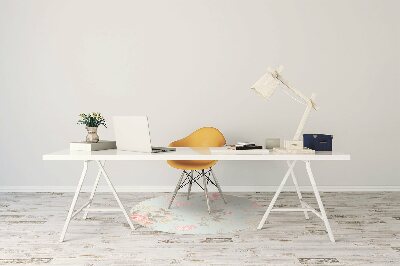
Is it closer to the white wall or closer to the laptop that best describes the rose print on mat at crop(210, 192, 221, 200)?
the white wall

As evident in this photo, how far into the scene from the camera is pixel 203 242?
293cm

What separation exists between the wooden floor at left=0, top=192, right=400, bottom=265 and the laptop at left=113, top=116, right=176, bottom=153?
0.68m

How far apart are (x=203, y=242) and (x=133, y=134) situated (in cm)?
94

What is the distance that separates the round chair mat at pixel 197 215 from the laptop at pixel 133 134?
70 cm

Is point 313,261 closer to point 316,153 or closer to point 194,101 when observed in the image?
point 316,153

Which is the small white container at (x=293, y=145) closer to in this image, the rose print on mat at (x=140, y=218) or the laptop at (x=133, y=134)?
the laptop at (x=133, y=134)

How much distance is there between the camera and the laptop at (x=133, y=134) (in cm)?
285

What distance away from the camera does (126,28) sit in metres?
4.82

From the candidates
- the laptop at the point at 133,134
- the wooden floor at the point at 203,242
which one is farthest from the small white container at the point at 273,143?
the laptop at the point at 133,134

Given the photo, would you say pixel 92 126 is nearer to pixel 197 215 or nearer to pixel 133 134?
pixel 133 134

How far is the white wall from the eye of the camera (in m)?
4.80

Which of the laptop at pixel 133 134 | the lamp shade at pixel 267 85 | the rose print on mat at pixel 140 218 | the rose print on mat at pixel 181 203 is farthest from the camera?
the rose print on mat at pixel 181 203

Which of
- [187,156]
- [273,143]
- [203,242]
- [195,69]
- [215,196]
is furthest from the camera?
[195,69]

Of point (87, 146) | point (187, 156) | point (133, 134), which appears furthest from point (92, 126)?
point (187, 156)
